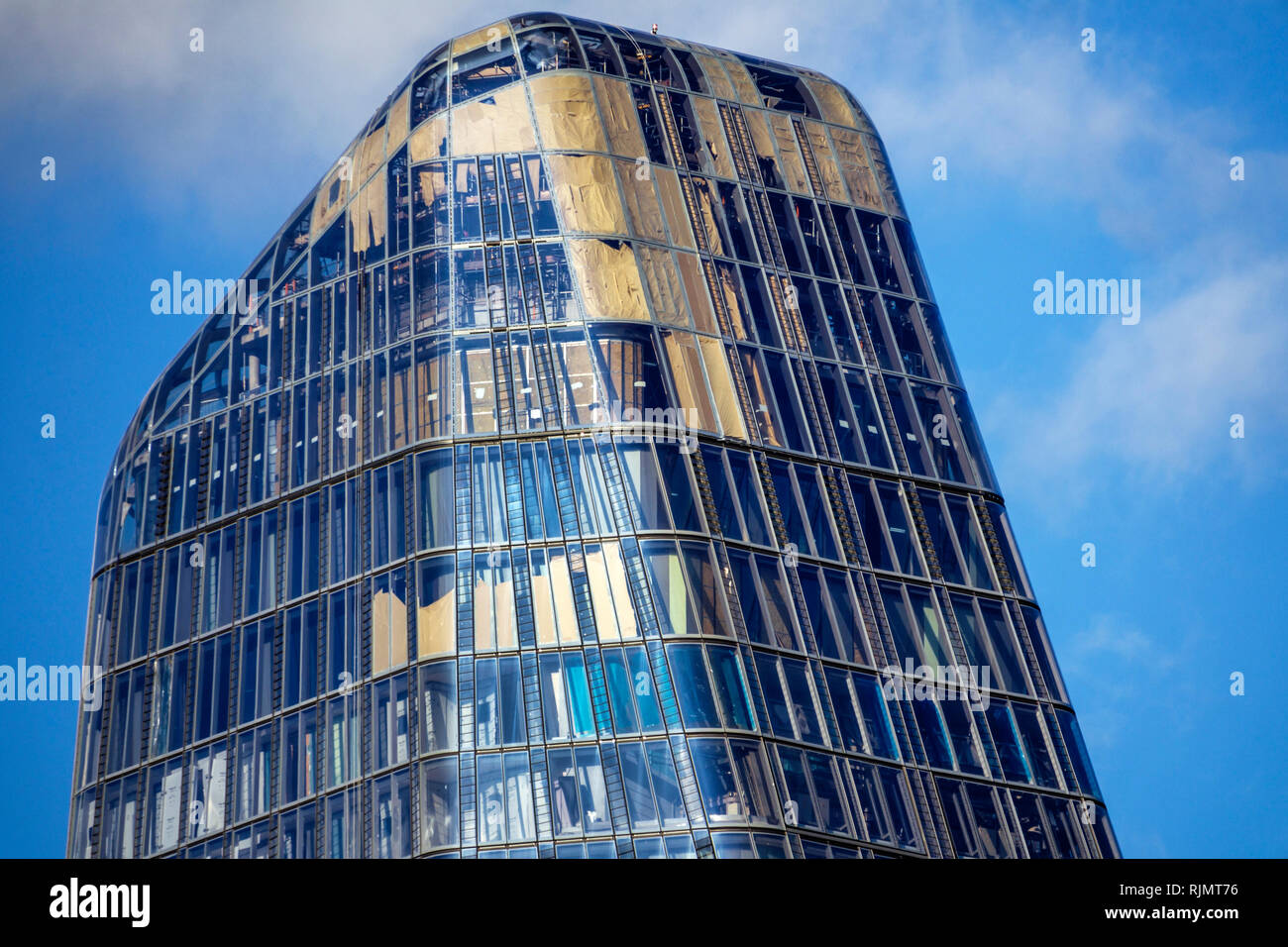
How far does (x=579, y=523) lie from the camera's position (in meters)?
57.2

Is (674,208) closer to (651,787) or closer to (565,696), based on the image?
(565,696)

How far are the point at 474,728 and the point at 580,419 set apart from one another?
Answer: 1088 cm

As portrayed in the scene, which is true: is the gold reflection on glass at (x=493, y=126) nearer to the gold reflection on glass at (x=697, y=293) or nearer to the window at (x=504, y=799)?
the gold reflection on glass at (x=697, y=293)

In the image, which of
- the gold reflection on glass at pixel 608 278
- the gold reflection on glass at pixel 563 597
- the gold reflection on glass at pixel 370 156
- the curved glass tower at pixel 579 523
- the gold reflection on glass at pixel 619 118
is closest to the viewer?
the curved glass tower at pixel 579 523

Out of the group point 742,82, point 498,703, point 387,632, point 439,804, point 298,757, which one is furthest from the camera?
point 742,82

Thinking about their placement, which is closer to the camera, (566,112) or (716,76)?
(566,112)

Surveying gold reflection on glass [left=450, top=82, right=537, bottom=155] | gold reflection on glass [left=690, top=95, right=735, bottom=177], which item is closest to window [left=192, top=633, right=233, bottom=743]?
gold reflection on glass [left=450, top=82, right=537, bottom=155]

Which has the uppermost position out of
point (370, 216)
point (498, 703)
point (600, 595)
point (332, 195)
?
point (332, 195)

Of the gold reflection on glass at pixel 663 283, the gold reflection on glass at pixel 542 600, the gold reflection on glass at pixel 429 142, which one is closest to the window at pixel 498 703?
the gold reflection on glass at pixel 542 600

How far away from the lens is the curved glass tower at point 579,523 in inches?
2141

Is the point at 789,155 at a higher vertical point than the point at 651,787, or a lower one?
higher

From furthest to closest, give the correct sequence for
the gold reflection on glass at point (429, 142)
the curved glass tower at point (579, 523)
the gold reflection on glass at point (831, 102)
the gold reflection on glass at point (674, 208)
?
the gold reflection on glass at point (831, 102)
the gold reflection on glass at point (429, 142)
the gold reflection on glass at point (674, 208)
the curved glass tower at point (579, 523)

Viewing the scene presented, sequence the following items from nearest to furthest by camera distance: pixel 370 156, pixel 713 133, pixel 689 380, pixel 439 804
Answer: pixel 439 804 → pixel 689 380 → pixel 713 133 → pixel 370 156

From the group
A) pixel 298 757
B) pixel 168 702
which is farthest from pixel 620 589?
pixel 168 702
